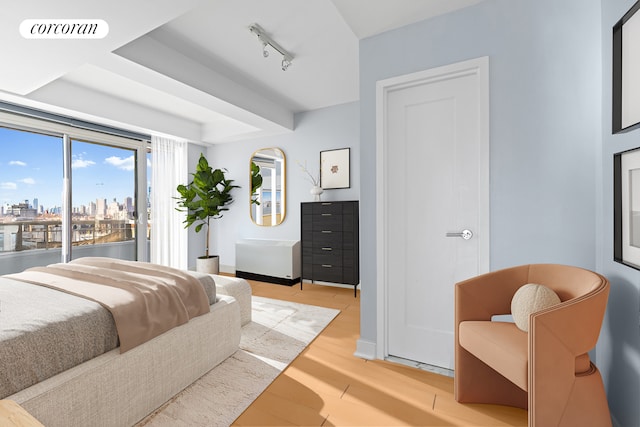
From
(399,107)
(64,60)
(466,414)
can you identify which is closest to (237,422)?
(466,414)

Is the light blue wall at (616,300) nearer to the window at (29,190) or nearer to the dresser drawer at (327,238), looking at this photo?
the dresser drawer at (327,238)

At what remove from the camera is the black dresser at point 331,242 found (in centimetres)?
368

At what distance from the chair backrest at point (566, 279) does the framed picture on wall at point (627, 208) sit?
14 cm

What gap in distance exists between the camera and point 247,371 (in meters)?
1.99

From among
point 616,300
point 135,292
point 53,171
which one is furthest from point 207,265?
point 616,300

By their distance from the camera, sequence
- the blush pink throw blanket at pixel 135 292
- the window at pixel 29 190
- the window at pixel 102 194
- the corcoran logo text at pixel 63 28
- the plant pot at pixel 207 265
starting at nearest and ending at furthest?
the blush pink throw blanket at pixel 135 292, the corcoran logo text at pixel 63 28, the window at pixel 29 190, the window at pixel 102 194, the plant pot at pixel 207 265

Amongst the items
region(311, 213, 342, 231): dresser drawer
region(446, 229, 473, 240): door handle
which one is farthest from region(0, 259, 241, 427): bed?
region(311, 213, 342, 231): dresser drawer

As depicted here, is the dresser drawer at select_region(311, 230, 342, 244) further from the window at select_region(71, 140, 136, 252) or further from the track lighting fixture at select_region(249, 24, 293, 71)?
the window at select_region(71, 140, 136, 252)

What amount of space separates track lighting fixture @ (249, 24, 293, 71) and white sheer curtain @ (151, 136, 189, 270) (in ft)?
9.16

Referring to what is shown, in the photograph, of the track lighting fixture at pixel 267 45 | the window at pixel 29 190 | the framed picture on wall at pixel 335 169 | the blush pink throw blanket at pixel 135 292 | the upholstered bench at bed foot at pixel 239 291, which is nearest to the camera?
the blush pink throw blanket at pixel 135 292

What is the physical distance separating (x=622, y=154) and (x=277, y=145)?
158 inches

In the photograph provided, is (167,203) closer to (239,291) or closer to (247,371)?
(239,291)

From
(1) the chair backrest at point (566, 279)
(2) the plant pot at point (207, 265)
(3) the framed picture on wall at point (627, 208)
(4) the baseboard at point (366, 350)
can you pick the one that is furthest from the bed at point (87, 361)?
(2) the plant pot at point (207, 265)

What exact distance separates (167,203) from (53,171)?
1.45 m
